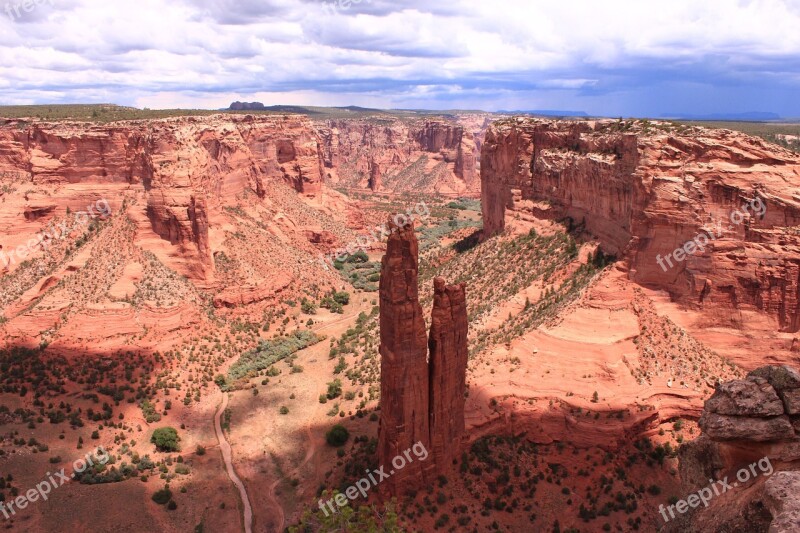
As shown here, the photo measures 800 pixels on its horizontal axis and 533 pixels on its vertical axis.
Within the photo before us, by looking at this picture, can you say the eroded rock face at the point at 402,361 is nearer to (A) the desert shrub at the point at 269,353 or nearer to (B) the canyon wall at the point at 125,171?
(A) the desert shrub at the point at 269,353

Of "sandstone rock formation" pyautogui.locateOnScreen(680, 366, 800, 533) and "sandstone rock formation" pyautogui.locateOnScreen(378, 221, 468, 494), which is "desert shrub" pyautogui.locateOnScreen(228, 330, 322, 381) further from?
"sandstone rock formation" pyautogui.locateOnScreen(680, 366, 800, 533)

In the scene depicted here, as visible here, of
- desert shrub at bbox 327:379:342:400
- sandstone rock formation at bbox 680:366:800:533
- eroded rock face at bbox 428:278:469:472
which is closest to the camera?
sandstone rock formation at bbox 680:366:800:533

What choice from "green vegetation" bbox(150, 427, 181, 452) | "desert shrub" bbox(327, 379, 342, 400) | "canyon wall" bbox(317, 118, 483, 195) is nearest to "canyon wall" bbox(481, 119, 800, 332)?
"desert shrub" bbox(327, 379, 342, 400)

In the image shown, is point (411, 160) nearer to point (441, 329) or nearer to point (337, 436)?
point (337, 436)

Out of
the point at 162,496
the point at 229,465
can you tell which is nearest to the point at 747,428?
the point at 162,496

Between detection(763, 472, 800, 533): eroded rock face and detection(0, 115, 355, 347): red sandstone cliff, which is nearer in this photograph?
detection(763, 472, 800, 533): eroded rock face

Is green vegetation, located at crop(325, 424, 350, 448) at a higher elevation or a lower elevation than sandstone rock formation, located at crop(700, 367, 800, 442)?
lower

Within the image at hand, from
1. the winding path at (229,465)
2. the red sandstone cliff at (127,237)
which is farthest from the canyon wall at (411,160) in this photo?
the winding path at (229,465)

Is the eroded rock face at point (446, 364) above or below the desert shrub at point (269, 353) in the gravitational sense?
above
